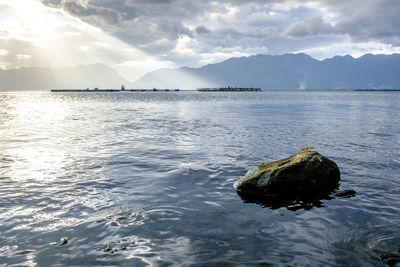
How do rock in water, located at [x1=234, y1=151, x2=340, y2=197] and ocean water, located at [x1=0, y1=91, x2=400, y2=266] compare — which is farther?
rock in water, located at [x1=234, y1=151, x2=340, y2=197]

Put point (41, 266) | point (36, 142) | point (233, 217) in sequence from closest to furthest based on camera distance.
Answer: point (41, 266) < point (233, 217) < point (36, 142)

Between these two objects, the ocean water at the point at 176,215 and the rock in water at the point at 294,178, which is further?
the rock in water at the point at 294,178

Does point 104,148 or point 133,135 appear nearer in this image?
point 104,148

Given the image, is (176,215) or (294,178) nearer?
(176,215)

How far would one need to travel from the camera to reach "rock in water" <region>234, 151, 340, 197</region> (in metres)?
10.6

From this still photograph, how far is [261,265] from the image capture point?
6258 millimetres

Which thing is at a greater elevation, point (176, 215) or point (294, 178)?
point (294, 178)

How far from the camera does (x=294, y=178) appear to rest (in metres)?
10.7

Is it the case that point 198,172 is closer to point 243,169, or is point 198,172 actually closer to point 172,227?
point 243,169

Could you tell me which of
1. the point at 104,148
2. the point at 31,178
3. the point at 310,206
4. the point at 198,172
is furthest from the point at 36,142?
the point at 310,206

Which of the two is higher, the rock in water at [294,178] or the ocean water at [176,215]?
the rock in water at [294,178]

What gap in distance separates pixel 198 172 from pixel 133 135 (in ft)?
44.1

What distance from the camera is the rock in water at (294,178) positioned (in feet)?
34.9

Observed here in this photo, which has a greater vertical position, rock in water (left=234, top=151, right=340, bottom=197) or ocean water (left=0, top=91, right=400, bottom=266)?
rock in water (left=234, top=151, right=340, bottom=197)
